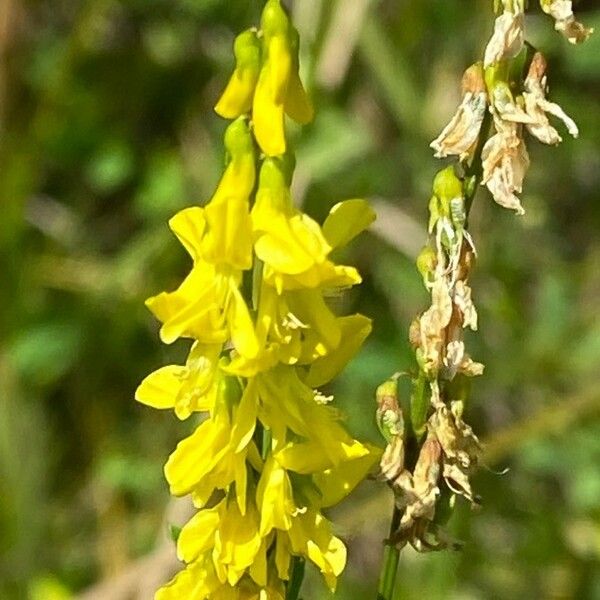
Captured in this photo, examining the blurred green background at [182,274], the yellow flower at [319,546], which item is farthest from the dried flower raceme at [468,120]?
the blurred green background at [182,274]

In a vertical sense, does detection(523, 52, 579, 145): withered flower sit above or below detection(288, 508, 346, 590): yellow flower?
above

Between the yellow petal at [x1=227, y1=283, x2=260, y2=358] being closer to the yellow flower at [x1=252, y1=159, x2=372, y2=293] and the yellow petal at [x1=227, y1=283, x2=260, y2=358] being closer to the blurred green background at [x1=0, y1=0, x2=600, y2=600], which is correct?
the yellow flower at [x1=252, y1=159, x2=372, y2=293]

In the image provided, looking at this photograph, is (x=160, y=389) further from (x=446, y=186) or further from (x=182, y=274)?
(x=182, y=274)

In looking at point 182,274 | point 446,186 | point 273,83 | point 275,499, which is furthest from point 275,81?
point 182,274

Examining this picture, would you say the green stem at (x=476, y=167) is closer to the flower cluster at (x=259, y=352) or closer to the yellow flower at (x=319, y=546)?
the flower cluster at (x=259, y=352)

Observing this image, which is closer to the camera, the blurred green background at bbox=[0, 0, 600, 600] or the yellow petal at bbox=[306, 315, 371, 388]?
the yellow petal at bbox=[306, 315, 371, 388]

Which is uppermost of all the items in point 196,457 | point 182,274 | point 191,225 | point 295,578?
point 191,225

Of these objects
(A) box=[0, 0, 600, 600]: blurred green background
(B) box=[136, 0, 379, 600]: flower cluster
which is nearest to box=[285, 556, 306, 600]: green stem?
(B) box=[136, 0, 379, 600]: flower cluster

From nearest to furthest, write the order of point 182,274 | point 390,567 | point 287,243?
point 287,243, point 390,567, point 182,274

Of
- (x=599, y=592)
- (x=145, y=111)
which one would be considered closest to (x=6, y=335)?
(x=145, y=111)
